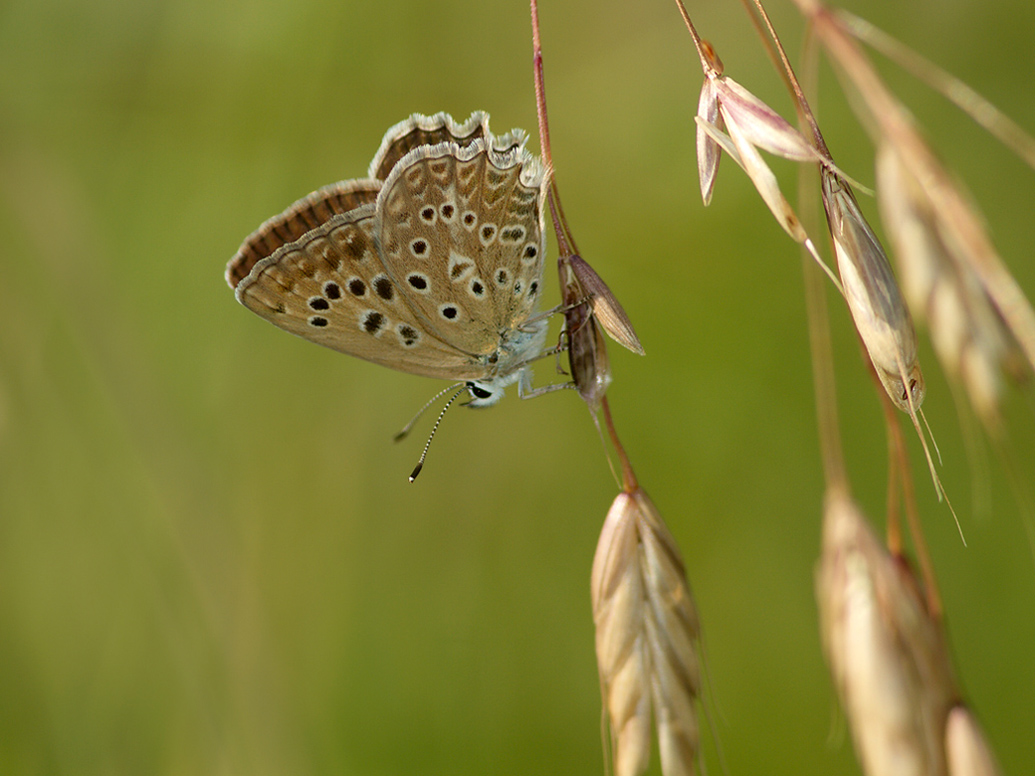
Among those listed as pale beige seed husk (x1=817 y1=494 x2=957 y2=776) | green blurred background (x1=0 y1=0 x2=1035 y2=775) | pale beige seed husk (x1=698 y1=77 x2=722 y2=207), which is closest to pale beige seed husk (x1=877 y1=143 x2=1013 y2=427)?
pale beige seed husk (x1=698 y1=77 x2=722 y2=207)

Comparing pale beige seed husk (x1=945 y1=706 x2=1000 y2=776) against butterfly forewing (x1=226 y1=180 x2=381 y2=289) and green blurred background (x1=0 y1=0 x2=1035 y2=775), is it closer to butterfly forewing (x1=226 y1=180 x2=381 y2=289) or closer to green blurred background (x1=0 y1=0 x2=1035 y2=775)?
green blurred background (x1=0 y1=0 x2=1035 y2=775)

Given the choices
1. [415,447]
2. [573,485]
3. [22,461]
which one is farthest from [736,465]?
[22,461]

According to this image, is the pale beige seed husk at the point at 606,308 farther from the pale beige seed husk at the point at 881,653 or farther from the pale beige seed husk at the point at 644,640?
the pale beige seed husk at the point at 881,653

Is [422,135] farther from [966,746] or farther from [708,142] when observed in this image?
[966,746]

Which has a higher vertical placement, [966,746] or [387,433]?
[387,433]

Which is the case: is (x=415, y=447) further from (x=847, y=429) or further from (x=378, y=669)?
(x=847, y=429)

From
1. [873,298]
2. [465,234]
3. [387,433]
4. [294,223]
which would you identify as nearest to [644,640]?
[873,298]
